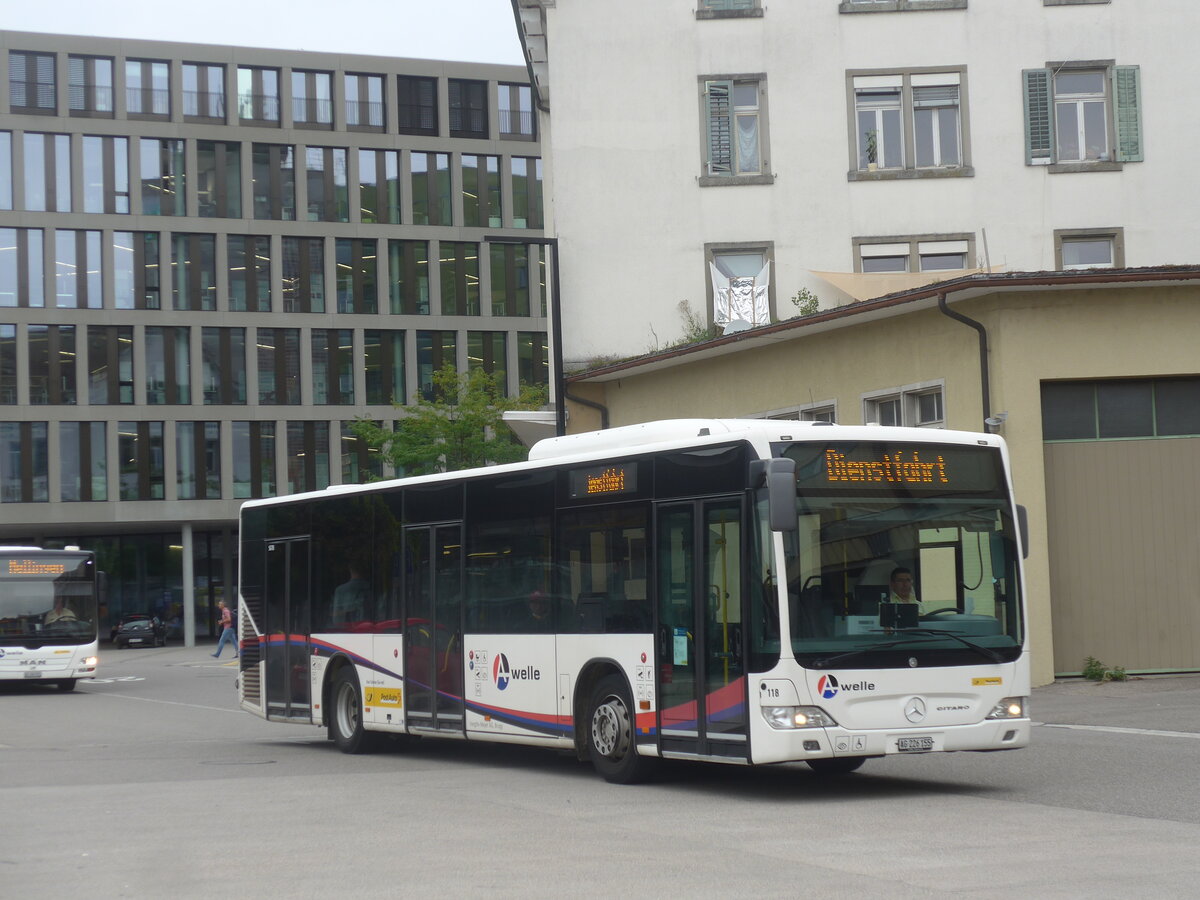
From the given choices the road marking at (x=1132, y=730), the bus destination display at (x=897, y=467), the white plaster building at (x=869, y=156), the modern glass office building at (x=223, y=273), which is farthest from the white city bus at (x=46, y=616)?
the modern glass office building at (x=223, y=273)

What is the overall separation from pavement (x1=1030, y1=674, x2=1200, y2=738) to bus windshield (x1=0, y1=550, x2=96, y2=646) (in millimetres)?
19320

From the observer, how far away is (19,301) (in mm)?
63969

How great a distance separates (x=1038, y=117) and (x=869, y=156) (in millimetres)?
3294

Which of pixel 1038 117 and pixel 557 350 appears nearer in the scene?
pixel 557 350

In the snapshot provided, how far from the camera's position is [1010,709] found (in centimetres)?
1232

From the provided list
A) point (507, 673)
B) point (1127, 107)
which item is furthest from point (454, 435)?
point (507, 673)

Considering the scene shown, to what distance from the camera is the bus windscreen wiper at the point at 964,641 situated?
39.5ft

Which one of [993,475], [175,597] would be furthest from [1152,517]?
[175,597]

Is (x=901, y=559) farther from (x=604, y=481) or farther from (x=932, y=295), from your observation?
(x=932, y=295)

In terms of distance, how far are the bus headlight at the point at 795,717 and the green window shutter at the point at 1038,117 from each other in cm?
2297

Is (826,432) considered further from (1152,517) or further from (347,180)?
(347,180)

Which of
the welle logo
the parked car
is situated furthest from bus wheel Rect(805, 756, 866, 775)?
the parked car

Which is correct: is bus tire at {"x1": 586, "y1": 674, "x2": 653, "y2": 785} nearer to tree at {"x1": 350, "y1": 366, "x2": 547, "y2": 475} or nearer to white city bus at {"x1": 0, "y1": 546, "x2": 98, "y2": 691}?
white city bus at {"x1": 0, "y1": 546, "x2": 98, "y2": 691}

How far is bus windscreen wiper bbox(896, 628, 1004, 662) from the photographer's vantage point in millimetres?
12039
